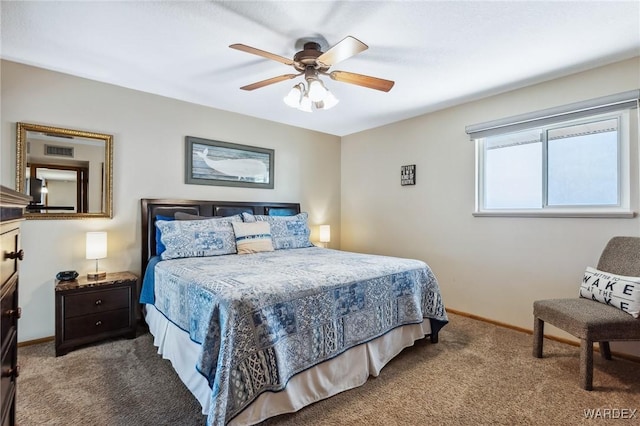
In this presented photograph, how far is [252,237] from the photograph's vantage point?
127 inches

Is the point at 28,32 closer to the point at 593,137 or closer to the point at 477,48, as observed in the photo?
the point at 477,48

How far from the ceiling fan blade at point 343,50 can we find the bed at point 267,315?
1438mm

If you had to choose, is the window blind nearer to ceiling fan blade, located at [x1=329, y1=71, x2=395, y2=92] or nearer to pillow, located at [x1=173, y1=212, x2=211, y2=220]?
ceiling fan blade, located at [x1=329, y1=71, x2=395, y2=92]

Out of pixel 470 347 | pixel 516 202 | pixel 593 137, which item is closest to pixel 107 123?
pixel 470 347

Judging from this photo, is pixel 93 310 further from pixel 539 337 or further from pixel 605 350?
pixel 605 350

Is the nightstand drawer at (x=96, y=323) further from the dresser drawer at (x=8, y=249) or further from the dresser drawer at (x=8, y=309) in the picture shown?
the dresser drawer at (x=8, y=249)

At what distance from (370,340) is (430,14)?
2173 millimetres

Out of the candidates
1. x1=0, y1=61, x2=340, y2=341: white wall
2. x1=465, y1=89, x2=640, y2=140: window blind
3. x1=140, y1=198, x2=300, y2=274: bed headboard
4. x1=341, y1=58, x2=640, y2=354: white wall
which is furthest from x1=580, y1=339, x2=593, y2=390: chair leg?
x1=0, y1=61, x2=340, y2=341: white wall

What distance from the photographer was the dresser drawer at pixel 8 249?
1004 millimetres

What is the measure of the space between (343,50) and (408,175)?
2353 millimetres

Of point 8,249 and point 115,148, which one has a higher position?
point 115,148

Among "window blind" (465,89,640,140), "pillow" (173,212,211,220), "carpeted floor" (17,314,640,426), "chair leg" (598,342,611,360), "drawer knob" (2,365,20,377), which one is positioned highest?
"window blind" (465,89,640,140)

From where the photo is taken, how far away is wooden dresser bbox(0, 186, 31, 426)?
3.28ft

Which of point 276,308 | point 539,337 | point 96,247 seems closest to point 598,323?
point 539,337
